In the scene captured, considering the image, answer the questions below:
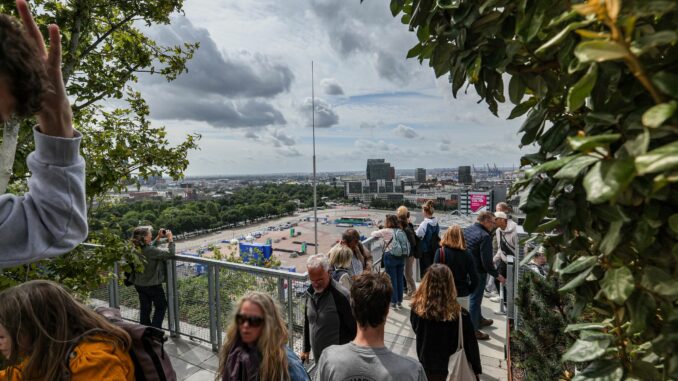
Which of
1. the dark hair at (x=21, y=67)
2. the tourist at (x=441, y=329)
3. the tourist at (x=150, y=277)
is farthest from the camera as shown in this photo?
the tourist at (x=150, y=277)

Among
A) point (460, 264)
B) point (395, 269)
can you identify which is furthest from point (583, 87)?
point (395, 269)

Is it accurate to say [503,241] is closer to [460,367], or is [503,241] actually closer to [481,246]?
[481,246]

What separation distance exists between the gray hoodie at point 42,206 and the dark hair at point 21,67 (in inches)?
6.2

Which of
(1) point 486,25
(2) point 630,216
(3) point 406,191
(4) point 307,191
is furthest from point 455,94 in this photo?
(4) point 307,191

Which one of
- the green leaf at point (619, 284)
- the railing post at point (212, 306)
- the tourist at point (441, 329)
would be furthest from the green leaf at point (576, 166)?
the railing post at point (212, 306)

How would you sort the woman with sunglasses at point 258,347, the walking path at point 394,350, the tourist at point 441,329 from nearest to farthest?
1. the woman with sunglasses at point 258,347
2. the tourist at point 441,329
3. the walking path at point 394,350

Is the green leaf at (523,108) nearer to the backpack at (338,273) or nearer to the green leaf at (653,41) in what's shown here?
the green leaf at (653,41)

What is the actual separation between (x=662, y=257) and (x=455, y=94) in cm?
79

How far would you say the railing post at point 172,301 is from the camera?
A: 5980 millimetres

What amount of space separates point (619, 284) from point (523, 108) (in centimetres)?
70

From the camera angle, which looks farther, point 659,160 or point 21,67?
point 21,67

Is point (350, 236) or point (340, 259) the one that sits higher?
point (350, 236)

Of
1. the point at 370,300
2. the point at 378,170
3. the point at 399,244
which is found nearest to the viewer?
the point at 370,300

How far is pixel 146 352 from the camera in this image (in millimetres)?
2137
